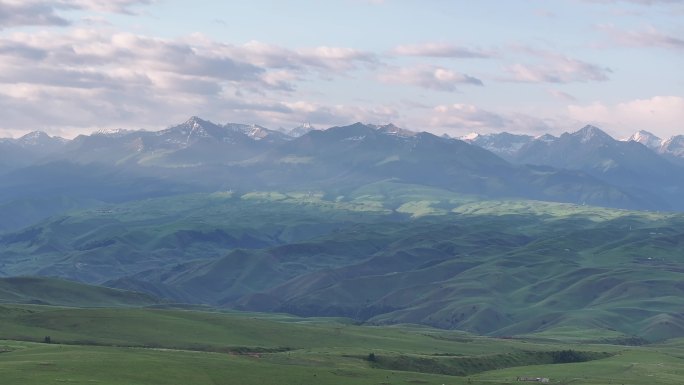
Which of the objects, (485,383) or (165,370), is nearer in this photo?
(165,370)

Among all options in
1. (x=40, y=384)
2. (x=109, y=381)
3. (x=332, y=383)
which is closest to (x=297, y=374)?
(x=332, y=383)

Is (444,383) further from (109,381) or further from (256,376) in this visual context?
(109,381)

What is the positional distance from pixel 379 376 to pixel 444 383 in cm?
1037

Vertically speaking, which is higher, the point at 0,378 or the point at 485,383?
the point at 0,378

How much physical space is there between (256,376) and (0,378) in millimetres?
41420

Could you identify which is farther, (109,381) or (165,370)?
(165,370)

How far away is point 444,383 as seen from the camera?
191 m

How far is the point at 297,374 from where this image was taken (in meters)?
185

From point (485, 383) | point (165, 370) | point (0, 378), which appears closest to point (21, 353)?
point (165, 370)

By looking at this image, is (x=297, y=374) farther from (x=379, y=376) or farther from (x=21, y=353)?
(x=21, y=353)

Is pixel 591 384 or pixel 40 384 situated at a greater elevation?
pixel 40 384

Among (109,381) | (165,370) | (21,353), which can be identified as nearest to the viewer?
(109,381)

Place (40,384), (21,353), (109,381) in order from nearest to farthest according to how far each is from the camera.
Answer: (40,384) < (109,381) < (21,353)

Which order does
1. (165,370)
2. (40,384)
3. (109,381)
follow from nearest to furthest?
(40,384) → (109,381) → (165,370)
